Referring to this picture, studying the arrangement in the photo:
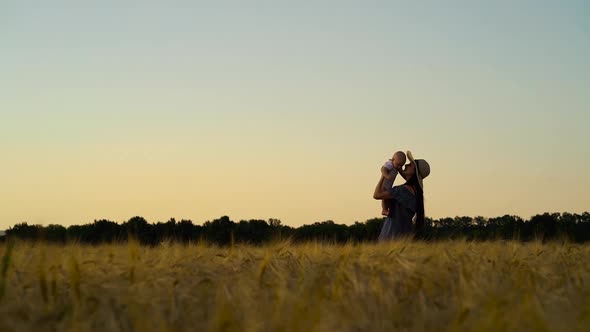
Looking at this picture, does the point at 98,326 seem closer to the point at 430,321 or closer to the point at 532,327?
the point at 430,321

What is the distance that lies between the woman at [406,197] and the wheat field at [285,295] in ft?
16.9

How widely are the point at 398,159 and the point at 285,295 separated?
690 centimetres

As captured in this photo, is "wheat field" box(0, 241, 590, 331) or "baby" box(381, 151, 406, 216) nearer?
"wheat field" box(0, 241, 590, 331)

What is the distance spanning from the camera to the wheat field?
270 centimetres

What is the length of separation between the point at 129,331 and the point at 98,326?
0.16 metres

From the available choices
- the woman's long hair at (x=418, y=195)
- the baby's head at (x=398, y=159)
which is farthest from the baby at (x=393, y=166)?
the woman's long hair at (x=418, y=195)

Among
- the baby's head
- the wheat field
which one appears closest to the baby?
the baby's head

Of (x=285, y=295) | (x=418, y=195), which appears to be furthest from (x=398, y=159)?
(x=285, y=295)

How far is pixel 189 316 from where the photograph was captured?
2980mm

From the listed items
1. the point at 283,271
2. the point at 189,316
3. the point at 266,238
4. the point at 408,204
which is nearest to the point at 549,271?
Answer: the point at 283,271

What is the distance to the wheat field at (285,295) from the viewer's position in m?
2.70

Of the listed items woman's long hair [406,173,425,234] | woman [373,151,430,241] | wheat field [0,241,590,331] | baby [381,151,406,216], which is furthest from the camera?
woman's long hair [406,173,425,234]

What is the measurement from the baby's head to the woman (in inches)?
8.2

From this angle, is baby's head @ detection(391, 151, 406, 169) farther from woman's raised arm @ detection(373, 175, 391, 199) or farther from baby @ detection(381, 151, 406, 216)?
woman's raised arm @ detection(373, 175, 391, 199)
